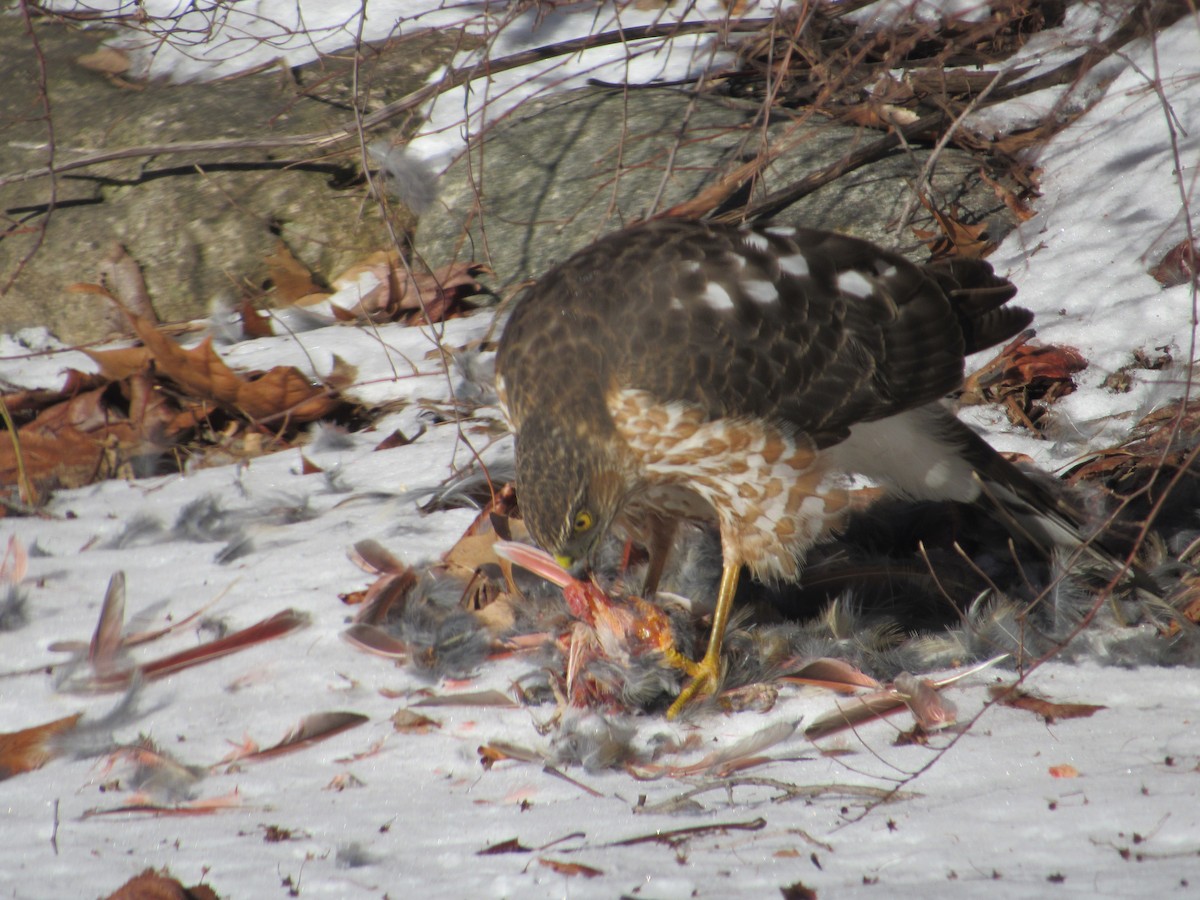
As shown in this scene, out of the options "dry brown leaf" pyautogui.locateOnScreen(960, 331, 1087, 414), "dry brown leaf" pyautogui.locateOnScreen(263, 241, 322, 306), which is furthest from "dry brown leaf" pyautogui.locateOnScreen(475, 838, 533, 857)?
"dry brown leaf" pyautogui.locateOnScreen(263, 241, 322, 306)

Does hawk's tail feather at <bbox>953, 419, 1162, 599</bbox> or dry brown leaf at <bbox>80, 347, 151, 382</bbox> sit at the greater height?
hawk's tail feather at <bbox>953, 419, 1162, 599</bbox>

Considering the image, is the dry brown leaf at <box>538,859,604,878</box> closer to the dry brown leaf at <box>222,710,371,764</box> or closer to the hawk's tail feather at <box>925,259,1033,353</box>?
the dry brown leaf at <box>222,710,371,764</box>

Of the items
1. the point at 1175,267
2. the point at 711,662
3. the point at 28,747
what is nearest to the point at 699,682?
the point at 711,662

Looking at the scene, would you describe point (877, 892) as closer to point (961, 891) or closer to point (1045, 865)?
point (961, 891)

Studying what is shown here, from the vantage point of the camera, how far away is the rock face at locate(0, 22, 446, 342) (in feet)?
18.1

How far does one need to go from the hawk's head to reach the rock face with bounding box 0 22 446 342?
9.74 ft

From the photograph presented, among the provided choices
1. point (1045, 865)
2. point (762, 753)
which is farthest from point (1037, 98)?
point (1045, 865)

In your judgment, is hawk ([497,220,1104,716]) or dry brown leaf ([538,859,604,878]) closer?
dry brown leaf ([538,859,604,878])

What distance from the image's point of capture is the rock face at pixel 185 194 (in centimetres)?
553

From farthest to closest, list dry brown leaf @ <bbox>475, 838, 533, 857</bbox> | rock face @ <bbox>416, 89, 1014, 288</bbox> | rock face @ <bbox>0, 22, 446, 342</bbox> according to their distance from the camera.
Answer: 1. rock face @ <bbox>0, 22, 446, 342</bbox>
2. rock face @ <bbox>416, 89, 1014, 288</bbox>
3. dry brown leaf @ <bbox>475, 838, 533, 857</bbox>

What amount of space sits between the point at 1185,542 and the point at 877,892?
78.1 inches

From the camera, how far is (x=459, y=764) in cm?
246

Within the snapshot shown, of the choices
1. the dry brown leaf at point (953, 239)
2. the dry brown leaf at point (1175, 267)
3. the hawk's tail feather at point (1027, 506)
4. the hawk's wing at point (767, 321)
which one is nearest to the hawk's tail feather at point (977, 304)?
the hawk's wing at point (767, 321)

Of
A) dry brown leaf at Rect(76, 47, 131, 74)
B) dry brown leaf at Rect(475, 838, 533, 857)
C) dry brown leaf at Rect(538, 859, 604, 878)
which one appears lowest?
dry brown leaf at Rect(475, 838, 533, 857)
